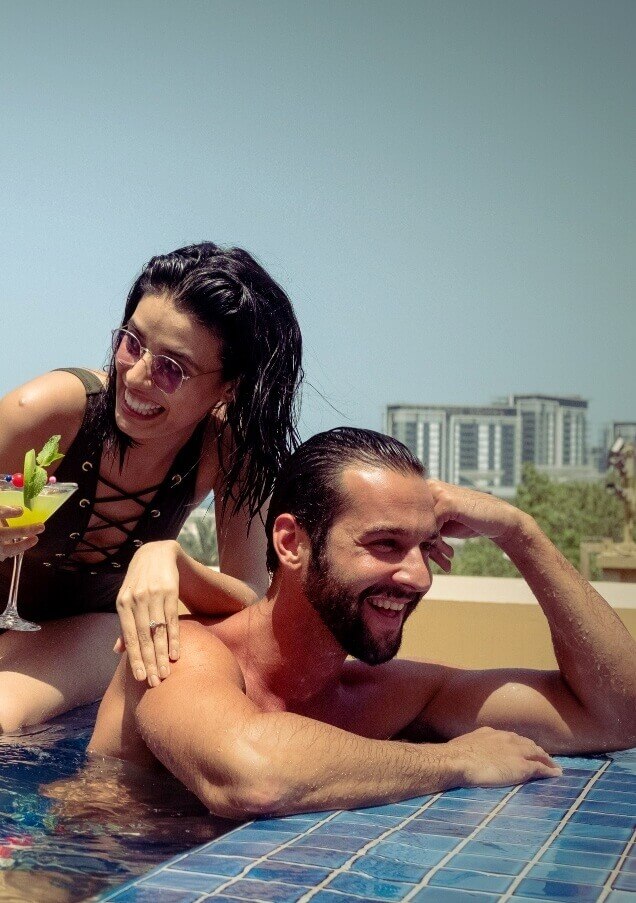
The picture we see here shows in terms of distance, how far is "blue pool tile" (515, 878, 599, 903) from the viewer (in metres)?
1.60

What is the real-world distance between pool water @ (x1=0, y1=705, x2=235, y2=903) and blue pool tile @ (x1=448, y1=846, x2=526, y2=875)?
0.41 metres

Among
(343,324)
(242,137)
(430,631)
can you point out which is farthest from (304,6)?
(430,631)

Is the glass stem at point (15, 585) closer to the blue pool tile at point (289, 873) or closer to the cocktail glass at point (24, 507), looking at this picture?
the cocktail glass at point (24, 507)

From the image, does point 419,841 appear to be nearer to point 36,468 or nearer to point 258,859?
point 258,859

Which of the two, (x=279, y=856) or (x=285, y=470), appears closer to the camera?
(x=279, y=856)

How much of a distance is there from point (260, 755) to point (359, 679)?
731mm

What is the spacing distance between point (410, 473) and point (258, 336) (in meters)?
0.65

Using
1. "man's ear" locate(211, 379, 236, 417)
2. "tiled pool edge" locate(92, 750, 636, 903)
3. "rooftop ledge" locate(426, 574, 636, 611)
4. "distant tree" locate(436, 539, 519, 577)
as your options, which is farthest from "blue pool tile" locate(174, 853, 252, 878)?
"distant tree" locate(436, 539, 519, 577)

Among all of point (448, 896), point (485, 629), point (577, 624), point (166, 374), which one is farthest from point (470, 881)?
point (485, 629)

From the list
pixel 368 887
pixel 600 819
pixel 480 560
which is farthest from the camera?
pixel 480 560

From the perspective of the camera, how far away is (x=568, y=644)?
249 cm

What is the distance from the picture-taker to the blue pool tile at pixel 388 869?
168 cm

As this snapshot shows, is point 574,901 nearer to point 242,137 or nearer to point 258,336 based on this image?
point 258,336

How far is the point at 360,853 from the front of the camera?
1765 millimetres
